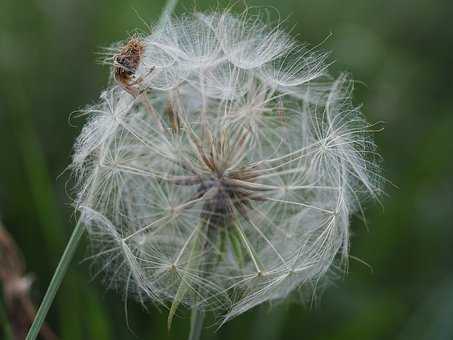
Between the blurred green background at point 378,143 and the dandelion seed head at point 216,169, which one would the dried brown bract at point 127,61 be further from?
the blurred green background at point 378,143

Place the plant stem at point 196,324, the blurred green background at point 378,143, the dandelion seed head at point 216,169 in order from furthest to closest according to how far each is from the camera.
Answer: the blurred green background at point 378,143 → the dandelion seed head at point 216,169 → the plant stem at point 196,324

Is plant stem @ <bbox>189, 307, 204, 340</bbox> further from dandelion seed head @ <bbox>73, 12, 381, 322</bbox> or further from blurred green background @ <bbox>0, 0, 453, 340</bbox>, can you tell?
blurred green background @ <bbox>0, 0, 453, 340</bbox>

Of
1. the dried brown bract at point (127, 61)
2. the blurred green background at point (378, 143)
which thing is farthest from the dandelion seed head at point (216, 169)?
the blurred green background at point (378, 143)

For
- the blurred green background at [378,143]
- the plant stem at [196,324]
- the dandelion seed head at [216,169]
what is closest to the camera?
the plant stem at [196,324]

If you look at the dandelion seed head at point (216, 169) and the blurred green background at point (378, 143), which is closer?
the dandelion seed head at point (216, 169)

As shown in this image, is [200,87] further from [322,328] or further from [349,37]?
[349,37]

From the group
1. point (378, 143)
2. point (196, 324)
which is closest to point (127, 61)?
point (196, 324)
